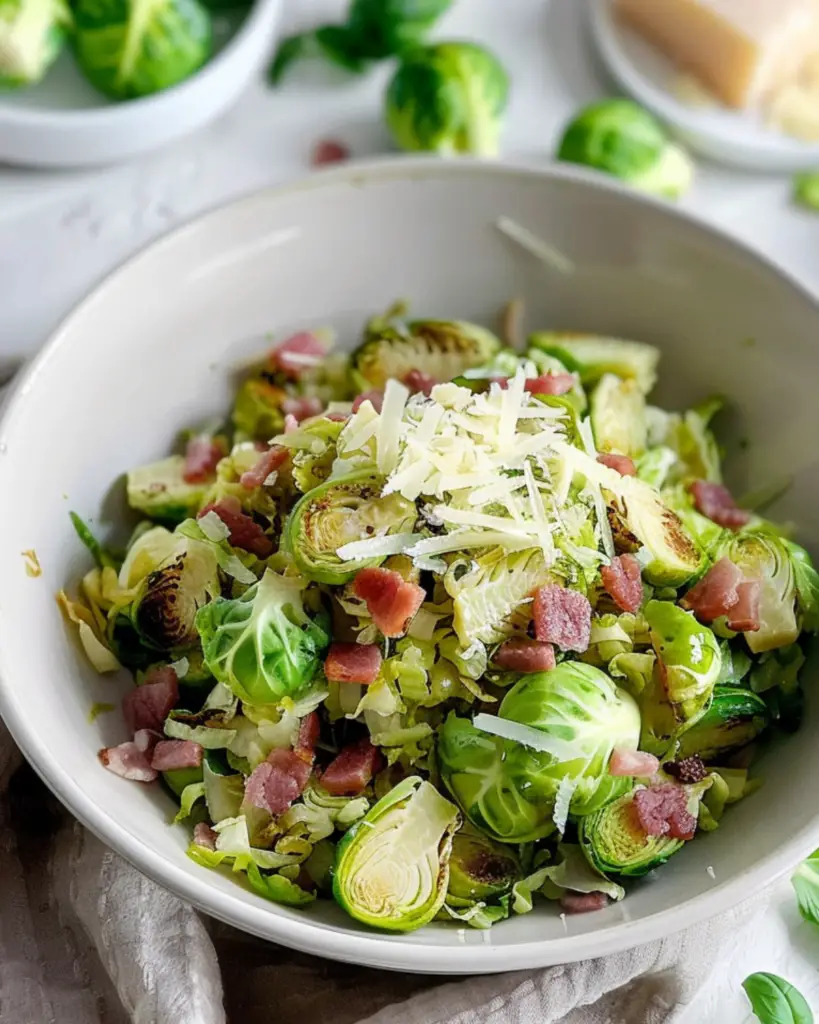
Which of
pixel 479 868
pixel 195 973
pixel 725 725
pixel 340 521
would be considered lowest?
pixel 195 973

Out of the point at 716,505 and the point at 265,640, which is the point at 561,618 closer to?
the point at 265,640

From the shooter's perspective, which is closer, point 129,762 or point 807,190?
point 129,762

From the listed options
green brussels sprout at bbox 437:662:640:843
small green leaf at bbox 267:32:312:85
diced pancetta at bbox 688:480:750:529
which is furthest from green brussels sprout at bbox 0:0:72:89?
green brussels sprout at bbox 437:662:640:843

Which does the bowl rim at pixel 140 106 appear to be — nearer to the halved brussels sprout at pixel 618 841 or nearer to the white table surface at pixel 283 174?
the white table surface at pixel 283 174

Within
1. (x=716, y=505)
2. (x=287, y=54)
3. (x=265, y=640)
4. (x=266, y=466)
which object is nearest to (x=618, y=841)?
(x=265, y=640)

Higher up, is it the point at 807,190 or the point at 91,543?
the point at 807,190

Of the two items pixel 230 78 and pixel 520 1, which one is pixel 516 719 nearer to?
pixel 230 78

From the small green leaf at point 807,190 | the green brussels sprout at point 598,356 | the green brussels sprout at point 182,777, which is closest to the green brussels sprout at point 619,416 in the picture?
the green brussels sprout at point 598,356

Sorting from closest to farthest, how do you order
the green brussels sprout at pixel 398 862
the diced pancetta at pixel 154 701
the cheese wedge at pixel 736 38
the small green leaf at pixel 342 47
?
the green brussels sprout at pixel 398 862
the diced pancetta at pixel 154 701
the cheese wedge at pixel 736 38
the small green leaf at pixel 342 47
